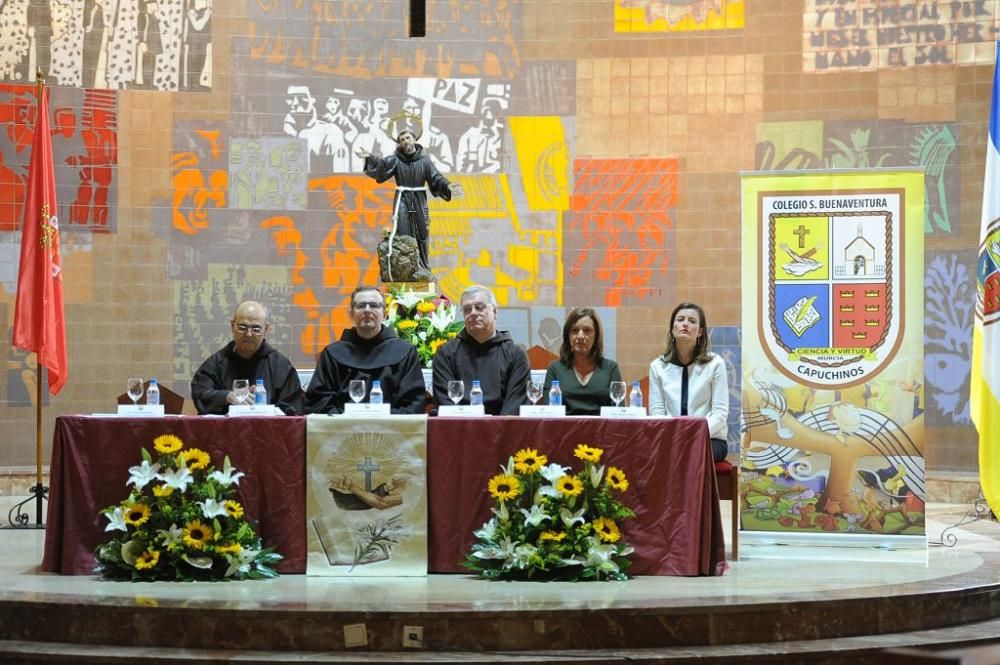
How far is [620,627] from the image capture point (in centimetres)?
496

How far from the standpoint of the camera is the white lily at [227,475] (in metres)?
5.70

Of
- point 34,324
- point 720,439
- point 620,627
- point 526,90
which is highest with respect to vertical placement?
point 526,90

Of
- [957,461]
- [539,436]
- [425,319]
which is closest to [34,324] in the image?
[425,319]

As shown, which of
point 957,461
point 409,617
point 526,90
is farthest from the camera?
point 526,90

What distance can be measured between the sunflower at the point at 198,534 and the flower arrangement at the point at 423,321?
2.28m

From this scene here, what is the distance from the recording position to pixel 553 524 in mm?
5699

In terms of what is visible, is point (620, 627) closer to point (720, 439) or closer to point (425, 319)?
point (720, 439)

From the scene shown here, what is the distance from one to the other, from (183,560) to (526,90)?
6.53 meters

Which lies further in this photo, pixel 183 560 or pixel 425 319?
pixel 425 319

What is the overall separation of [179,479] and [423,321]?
8.28 feet

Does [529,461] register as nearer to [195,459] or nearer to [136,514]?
[195,459]

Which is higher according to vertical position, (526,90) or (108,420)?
(526,90)

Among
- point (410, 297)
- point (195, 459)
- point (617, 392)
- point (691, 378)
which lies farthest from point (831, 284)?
point (195, 459)

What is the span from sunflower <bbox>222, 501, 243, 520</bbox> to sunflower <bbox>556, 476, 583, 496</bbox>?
1.37 metres
